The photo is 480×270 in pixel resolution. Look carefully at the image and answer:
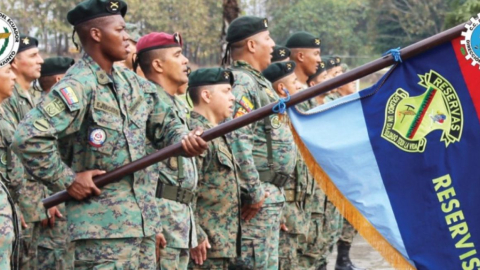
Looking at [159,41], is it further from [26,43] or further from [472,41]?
[472,41]

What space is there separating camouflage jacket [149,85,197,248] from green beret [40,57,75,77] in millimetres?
1956

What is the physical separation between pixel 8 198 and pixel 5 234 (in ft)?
0.87

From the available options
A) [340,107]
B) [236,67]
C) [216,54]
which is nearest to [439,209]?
[340,107]

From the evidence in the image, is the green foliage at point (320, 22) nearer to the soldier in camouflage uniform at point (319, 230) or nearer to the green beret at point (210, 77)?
the soldier in camouflage uniform at point (319, 230)

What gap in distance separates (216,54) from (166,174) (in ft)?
96.8

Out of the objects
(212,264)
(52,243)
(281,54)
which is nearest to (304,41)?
(281,54)

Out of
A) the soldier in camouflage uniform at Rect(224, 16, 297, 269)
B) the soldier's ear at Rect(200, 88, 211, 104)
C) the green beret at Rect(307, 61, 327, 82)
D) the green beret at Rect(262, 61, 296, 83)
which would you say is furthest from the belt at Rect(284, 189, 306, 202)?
the green beret at Rect(307, 61, 327, 82)

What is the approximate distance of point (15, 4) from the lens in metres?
24.1

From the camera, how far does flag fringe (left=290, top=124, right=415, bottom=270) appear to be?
18.5 feet

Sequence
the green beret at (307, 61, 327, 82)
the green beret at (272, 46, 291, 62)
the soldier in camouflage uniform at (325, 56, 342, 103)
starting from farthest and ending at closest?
the soldier in camouflage uniform at (325, 56, 342, 103) < the green beret at (307, 61, 327, 82) < the green beret at (272, 46, 291, 62)

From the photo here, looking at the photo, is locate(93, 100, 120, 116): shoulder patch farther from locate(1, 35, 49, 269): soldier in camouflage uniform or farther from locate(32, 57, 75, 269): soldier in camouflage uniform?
locate(32, 57, 75, 269): soldier in camouflage uniform

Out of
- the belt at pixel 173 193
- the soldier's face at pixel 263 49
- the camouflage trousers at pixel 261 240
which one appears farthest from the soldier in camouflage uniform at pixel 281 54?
the belt at pixel 173 193

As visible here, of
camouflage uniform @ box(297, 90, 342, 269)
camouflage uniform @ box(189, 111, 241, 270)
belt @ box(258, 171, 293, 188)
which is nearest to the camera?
camouflage uniform @ box(189, 111, 241, 270)

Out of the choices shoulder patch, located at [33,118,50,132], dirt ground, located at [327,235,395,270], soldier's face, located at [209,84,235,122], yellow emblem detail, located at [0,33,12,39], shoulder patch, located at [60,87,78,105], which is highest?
yellow emblem detail, located at [0,33,12,39]
